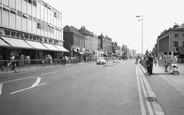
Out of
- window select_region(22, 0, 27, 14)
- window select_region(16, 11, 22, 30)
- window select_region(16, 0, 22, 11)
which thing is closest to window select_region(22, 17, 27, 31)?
window select_region(16, 11, 22, 30)

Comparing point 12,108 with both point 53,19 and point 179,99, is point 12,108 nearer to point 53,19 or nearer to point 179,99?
point 179,99

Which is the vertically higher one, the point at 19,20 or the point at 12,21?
the point at 19,20

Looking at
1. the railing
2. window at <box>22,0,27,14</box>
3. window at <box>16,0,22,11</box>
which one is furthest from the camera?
window at <box>22,0,27,14</box>

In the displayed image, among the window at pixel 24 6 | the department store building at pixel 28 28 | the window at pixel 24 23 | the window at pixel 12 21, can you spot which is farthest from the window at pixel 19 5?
the window at pixel 24 23

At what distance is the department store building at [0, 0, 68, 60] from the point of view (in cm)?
2152

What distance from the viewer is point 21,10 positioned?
25.1m

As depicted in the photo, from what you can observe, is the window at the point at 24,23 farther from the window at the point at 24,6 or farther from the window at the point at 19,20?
the window at the point at 24,6

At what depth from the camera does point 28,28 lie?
27.0 m

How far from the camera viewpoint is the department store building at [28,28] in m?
21.5

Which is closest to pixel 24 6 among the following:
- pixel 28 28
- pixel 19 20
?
pixel 19 20

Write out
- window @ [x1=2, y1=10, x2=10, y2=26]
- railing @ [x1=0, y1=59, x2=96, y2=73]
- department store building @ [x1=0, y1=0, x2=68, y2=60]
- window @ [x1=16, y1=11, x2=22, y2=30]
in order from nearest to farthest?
railing @ [x1=0, y1=59, x2=96, y2=73], department store building @ [x1=0, y1=0, x2=68, y2=60], window @ [x1=2, y1=10, x2=10, y2=26], window @ [x1=16, y1=11, x2=22, y2=30]

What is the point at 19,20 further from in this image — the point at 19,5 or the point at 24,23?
the point at 19,5

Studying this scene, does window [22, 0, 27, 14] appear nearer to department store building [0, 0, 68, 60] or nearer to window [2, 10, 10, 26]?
department store building [0, 0, 68, 60]

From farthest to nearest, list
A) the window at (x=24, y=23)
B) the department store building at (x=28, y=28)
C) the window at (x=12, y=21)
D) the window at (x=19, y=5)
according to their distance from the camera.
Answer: the window at (x=24, y=23)
the window at (x=19, y=5)
the window at (x=12, y=21)
the department store building at (x=28, y=28)
